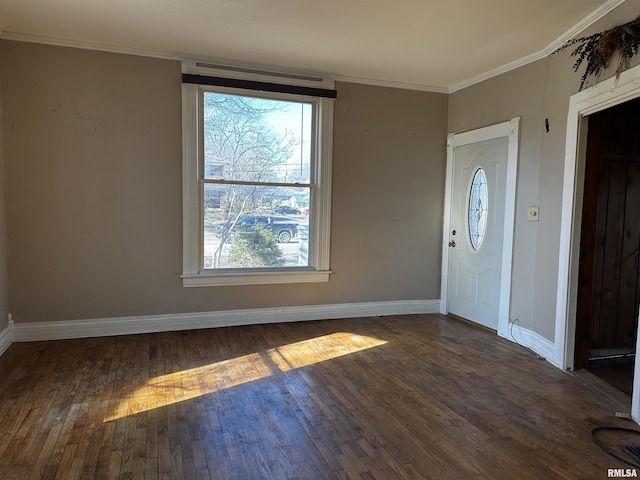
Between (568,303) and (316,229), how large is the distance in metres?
2.52

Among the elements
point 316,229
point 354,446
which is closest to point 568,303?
point 354,446

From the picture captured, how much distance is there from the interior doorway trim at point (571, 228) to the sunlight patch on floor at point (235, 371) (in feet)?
5.03

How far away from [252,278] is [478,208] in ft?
8.46

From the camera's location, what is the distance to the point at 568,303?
3361 millimetres

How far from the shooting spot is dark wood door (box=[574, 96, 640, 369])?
3.39 meters

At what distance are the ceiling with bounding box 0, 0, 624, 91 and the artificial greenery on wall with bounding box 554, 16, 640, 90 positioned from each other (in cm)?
19

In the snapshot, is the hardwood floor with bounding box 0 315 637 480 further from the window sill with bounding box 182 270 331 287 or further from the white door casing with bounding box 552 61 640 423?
the window sill with bounding box 182 270 331 287

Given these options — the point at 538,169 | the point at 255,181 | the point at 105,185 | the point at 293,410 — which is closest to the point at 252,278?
the point at 255,181

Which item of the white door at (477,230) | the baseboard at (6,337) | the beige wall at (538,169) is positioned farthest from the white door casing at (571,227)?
the baseboard at (6,337)

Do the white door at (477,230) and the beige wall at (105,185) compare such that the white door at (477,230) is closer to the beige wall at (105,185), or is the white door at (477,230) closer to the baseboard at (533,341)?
the baseboard at (533,341)

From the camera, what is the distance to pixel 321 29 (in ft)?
11.5

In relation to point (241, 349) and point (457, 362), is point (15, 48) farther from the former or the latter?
point (457, 362)

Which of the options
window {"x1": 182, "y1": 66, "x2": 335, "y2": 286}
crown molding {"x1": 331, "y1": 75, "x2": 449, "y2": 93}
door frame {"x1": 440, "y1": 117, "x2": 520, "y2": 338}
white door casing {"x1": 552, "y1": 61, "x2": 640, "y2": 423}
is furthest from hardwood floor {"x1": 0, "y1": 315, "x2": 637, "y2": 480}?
crown molding {"x1": 331, "y1": 75, "x2": 449, "y2": 93}

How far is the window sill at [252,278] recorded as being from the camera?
14.1 feet
